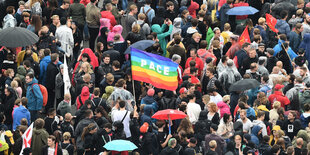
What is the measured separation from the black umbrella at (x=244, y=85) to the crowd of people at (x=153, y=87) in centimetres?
31

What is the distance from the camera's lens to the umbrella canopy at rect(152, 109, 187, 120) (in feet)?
68.5

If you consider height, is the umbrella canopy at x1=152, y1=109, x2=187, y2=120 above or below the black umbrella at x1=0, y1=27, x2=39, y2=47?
below

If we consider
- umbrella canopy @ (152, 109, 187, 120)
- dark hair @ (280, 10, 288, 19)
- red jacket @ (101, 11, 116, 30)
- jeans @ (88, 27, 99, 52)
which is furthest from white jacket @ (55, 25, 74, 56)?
dark hair @ (280, 10, 288, 19)

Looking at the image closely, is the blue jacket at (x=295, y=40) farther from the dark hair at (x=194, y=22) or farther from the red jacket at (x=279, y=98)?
the red jacket at (x=279, y=98)

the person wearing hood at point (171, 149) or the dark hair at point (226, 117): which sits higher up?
the dark hair at point (226, 117)

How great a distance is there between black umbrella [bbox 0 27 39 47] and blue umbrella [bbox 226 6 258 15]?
22.1ft

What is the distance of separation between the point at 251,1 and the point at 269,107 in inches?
307

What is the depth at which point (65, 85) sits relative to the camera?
76.4ft

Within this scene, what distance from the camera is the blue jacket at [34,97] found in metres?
23.0

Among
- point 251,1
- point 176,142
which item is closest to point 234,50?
point 251,1

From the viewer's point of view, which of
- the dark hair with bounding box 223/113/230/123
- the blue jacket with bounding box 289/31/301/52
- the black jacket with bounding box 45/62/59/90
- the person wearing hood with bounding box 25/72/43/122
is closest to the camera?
the dark hair with bounding box 223/113/230/123

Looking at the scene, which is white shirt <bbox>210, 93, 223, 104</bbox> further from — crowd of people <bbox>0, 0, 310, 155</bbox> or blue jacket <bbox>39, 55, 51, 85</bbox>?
blue jacket <bbox>39, 55, 51, 85</bbox>

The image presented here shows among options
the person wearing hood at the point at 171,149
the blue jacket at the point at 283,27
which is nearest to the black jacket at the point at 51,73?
the person wearing hood at the point at 171,149

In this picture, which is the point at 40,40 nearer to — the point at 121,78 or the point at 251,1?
the point at 121,78
